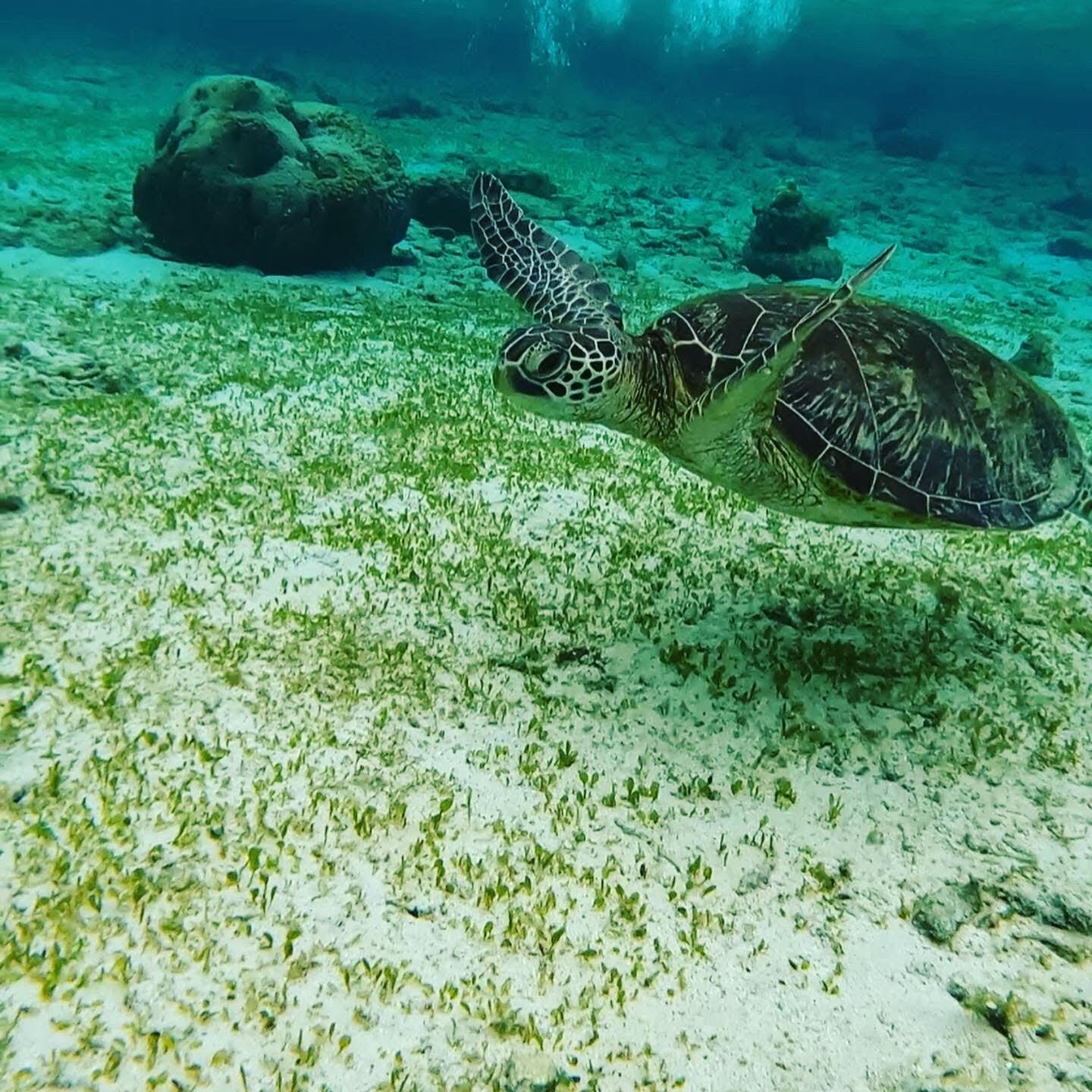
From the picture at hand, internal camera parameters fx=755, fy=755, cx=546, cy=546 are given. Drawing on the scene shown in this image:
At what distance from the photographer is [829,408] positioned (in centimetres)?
369

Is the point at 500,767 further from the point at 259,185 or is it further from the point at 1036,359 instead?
the point at 259,185

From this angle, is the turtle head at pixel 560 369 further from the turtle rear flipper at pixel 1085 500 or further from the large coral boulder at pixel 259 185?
the large coral boulder at pixel 259 185

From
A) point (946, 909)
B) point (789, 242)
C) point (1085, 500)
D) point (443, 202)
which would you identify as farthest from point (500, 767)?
point (789, 242)

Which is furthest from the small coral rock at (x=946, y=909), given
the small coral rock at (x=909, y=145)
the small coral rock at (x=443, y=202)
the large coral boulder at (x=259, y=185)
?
the small coral rock at (x=909, y=145)

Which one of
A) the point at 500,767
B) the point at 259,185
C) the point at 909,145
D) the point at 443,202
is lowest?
the point at 443,202

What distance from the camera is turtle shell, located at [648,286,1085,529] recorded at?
3.64 meters

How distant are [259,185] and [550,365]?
33.2ft

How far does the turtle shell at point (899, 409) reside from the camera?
12.0 feet

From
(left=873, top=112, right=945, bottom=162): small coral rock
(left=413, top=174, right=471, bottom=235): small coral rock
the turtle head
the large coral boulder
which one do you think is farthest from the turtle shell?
(left=873, top=112, right=945, bottom=162): small coral rock

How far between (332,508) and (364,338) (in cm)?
470

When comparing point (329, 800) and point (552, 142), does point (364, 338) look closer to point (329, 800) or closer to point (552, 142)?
point (329, 800)

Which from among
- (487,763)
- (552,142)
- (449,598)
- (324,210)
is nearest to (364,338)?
(324,210)

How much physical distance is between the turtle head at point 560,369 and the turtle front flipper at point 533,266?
0.77m

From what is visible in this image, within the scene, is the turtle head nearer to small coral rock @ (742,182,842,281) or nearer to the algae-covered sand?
the algae-covered sand
